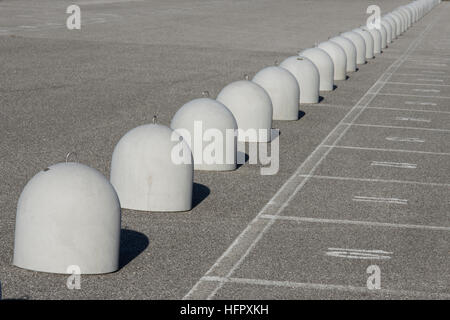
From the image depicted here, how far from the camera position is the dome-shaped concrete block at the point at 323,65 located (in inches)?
926

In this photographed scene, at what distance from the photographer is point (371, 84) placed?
2620 cm

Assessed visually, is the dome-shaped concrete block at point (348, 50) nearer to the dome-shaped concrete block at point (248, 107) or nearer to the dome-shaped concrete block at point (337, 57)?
the dome-shaped concrete block at point (337, 57)

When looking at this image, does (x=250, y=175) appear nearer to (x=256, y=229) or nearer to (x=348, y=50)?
(x=256, y=229)

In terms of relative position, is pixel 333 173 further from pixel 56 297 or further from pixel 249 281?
pixel 56 297

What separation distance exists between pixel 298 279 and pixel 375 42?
28.3 meters

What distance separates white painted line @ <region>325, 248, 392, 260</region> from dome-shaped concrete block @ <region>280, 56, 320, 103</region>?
11.4 meters

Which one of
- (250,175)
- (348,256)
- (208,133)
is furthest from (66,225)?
(250,175)

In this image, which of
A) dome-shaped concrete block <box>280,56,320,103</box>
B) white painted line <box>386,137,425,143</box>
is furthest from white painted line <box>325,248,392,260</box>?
dome-shaped concrete block <box>280,56,320,103</box>

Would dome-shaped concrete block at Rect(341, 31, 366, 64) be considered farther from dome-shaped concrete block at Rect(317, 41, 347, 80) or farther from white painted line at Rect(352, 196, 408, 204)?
white painted line at Rect(352, 196, 408, 204)

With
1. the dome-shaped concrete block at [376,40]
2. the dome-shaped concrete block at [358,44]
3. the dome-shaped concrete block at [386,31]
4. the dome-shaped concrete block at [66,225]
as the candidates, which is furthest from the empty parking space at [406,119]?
the dome-shaped concrete block at [386,31]

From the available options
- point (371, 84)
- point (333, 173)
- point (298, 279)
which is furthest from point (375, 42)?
point (298, 279)

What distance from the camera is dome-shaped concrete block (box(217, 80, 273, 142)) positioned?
15.9 metres

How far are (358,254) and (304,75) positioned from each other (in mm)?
11527

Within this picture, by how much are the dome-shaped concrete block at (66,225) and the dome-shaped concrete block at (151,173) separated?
215 cm
